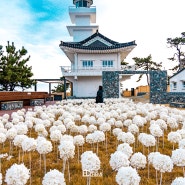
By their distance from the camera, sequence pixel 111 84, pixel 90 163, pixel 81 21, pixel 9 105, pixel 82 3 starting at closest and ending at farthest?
pixel 90 163 → pixel 9 105 → pixel 111 84 → pixel 81 21 → pixel 82 3

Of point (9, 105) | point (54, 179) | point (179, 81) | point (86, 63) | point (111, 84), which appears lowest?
point (54, 179)

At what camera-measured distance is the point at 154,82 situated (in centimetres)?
2498

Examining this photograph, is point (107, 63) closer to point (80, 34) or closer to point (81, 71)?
point (81, 71)

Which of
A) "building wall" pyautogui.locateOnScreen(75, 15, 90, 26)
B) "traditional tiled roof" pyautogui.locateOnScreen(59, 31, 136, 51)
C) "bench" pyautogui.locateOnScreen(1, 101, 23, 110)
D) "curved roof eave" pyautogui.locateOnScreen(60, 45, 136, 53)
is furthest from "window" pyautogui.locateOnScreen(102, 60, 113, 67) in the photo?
"bench" pyautogui.locateOnScreen(1, 101, 23, 110)

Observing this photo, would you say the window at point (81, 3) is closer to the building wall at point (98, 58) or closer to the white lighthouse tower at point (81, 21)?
the white lighthouse tower at point (81, 21)

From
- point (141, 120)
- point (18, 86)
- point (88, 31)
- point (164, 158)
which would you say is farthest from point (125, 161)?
point (88, 31)

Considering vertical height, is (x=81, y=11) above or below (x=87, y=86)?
above

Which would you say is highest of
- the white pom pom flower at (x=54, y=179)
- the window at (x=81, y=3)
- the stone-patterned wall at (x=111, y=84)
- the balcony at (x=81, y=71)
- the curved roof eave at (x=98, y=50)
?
the window at (x=81, y=3)

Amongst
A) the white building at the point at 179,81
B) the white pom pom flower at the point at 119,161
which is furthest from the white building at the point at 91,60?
the white pom pom flower at the point at 119,161

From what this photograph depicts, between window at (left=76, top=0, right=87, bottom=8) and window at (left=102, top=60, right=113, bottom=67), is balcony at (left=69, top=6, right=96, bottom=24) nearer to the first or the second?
window at (left=76, top=0, right=87, bottom=8)

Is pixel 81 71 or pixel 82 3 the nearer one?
pixel 81 71

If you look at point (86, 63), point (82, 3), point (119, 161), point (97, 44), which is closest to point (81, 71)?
point (86, 63)

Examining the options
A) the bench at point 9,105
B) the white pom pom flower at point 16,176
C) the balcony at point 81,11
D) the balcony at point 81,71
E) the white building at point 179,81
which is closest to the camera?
the white pom pom flower at point 16,176

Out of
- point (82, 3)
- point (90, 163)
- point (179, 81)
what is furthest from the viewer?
point (82, 3)
